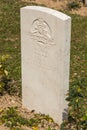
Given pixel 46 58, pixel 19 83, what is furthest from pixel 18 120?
pixel 19 83

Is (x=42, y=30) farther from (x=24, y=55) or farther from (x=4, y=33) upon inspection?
(x=4, y=33)

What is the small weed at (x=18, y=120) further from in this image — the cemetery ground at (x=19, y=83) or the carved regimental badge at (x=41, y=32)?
the carved regimental badge at (x=41, y=32)

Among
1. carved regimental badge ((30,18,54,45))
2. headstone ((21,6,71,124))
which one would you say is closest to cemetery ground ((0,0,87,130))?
headstone ((21,6,71,124))

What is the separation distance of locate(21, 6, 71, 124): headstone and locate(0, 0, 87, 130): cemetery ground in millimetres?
192

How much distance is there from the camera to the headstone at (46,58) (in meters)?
5.46

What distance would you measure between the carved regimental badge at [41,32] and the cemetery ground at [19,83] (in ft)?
2.30

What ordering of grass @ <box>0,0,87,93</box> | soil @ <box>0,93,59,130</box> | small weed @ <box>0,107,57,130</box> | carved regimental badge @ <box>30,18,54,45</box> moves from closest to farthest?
1. carved regimental badge @ <box>30,18,54,45</box>
2. small weed @ <box>0,107,57,130</box>
3. soil @ <box>0,93,59,130</box>
4. grass @ <box>0,0,87,93</box>

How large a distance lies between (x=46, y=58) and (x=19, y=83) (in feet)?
6.34

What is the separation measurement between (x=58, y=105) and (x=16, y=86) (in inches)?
64.3

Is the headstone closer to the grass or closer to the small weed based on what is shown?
the small weed

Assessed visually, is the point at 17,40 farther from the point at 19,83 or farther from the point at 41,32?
the point at 41,32

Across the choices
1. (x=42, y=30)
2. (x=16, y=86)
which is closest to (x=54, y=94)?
(x=42, y=30)

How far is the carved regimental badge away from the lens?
560 cm

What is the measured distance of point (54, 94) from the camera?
5875 millimetres
